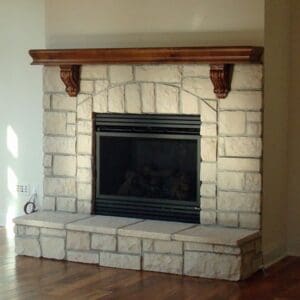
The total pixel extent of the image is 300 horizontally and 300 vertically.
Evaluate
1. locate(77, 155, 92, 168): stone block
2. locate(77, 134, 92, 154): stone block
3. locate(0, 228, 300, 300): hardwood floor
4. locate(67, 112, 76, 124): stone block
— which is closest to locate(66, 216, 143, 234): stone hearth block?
locate(0, 228, 300, 300): hardwood floor

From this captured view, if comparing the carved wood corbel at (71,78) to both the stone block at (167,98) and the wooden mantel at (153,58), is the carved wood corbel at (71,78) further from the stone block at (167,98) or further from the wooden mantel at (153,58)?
the stone block at (167,98)

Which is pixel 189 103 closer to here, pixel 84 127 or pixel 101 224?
pixel 84 127

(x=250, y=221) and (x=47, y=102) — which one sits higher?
(x=47, y=102)

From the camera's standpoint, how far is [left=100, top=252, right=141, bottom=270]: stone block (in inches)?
216

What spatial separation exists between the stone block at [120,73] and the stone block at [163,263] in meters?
1.36

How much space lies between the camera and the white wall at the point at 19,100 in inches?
268

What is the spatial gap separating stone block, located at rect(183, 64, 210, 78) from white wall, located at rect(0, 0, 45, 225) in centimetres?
173

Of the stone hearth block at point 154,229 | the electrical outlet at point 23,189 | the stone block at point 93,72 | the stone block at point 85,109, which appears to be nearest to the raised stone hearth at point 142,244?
the stone hearth block at point 154,229

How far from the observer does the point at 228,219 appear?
18.1 ft

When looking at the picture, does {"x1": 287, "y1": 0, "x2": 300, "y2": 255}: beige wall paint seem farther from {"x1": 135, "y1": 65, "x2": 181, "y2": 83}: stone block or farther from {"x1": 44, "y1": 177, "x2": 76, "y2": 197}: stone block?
{"x1": 44, "y1": 177, "x2": 76, "y2": 197}: stone block

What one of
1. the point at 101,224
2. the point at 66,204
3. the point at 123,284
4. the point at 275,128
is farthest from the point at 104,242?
the point at 275,128

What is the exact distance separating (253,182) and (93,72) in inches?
60.8

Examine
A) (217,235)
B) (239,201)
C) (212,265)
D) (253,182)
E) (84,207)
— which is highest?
(253,182)

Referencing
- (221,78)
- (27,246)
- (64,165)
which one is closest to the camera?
(221,78)
